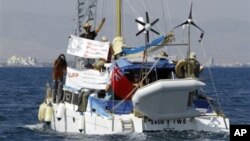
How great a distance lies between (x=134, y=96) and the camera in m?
31.0

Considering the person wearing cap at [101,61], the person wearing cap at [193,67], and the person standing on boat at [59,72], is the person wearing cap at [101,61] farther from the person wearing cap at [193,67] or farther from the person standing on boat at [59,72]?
the person wearing cap at [193,67]

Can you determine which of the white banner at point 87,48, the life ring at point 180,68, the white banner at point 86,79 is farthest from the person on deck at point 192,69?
the white banner at point 87,48

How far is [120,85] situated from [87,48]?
4.02 metres

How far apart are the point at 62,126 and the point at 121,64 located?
4644mm

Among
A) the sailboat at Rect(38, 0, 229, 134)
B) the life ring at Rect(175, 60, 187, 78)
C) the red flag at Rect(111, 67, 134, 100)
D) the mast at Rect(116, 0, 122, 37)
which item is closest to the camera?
the sailboat at Rect(38, 0, 229, 134)

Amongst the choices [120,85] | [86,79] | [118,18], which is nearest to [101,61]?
[86,79]

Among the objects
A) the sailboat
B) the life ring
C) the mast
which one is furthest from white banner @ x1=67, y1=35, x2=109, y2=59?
the life ring

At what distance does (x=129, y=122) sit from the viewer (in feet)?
103

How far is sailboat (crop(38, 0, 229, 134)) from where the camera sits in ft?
102

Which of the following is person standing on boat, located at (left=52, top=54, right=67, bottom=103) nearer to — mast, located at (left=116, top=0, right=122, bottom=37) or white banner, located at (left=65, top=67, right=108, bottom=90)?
white banner, located at (left=65, top=67, right=108, bottom=90)

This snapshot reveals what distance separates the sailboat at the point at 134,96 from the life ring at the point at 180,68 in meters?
0.01

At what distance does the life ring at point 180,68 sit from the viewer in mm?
32000

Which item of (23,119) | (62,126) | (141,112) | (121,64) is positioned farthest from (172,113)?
(23,119)

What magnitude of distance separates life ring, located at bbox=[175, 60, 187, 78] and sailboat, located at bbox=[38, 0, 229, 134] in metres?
0.01
